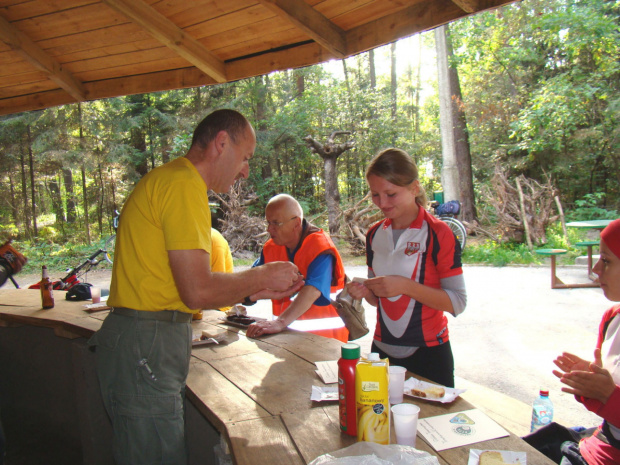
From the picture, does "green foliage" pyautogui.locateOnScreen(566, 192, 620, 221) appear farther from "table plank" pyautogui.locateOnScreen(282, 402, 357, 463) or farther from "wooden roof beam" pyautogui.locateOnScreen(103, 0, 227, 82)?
"table plank" pyautogui.locateOnScreen(282, 402, 357, 463)

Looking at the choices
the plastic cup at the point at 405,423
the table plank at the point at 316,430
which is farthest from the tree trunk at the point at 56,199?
the plastic cup at the point at 405,423

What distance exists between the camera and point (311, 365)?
226 cm

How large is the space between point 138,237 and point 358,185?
19.7m

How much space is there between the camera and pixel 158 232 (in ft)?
6.04

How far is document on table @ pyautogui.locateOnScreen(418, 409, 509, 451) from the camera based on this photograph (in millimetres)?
1465

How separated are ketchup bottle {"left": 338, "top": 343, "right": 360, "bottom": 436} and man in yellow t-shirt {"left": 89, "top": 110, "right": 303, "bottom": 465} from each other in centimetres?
60

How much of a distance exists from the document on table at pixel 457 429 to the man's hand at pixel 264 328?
1442mm

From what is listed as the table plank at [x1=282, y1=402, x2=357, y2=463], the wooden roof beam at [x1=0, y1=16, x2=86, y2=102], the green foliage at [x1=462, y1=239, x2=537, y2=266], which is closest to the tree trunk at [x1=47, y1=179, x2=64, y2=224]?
the green foliage at [x1=462, y1=239, x2=537, y2=266]

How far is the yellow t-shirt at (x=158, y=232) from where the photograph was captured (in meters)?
1.76

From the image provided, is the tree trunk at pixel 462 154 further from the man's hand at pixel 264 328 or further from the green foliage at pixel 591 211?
the man's hand at pixel 264 328

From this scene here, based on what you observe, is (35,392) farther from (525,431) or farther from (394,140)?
(394,140)

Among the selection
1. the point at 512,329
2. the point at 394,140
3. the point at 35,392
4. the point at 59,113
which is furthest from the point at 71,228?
the point at 512,329

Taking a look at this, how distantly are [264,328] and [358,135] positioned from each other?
1804 cm

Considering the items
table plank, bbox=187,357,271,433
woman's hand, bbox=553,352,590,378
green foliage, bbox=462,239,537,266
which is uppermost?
woman's hand, bbox=553,352,590,378
